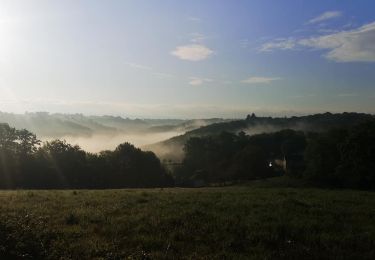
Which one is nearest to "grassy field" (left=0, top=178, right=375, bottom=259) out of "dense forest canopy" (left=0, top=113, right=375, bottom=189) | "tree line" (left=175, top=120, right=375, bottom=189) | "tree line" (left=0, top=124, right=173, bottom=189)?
"tree line" (left=175, top=120, right=375, bottom=189)

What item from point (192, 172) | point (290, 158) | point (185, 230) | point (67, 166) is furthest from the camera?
point (192, 172)

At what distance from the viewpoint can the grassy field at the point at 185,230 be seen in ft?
45.8

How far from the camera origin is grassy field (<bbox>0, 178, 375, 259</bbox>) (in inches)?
550

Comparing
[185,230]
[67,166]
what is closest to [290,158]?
[67,166]

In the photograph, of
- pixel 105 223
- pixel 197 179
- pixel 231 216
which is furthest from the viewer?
pixel 197 179

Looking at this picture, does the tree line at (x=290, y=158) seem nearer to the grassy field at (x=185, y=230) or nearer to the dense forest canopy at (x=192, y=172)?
the dense forest canopy at (x=192, y=172)

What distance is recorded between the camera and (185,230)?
1677cm

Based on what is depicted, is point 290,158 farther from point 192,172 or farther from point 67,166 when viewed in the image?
point 67,166

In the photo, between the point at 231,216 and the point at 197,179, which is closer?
the point at 231,216

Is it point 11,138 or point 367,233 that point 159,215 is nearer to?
point 367,233

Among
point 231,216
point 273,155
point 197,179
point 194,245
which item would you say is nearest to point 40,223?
point 194,245

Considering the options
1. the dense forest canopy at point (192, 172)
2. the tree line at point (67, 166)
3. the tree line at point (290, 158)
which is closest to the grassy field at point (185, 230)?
the tree line at point (290, 158)

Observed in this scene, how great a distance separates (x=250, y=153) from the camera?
14325cm

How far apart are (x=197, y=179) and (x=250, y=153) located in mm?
25472
